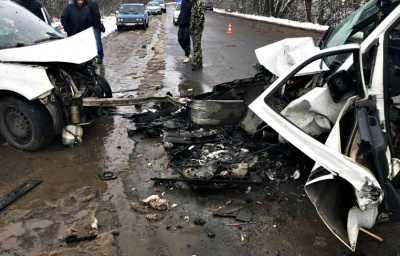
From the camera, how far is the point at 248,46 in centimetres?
1311

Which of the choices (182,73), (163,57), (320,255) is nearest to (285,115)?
(320,255)

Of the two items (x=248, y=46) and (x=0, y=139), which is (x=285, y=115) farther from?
(x=248, y=46)

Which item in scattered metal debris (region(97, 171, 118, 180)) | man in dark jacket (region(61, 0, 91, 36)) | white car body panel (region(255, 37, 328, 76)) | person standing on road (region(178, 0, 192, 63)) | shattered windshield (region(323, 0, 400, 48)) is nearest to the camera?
scattered metal debris (region(97, 171, 118, 180))

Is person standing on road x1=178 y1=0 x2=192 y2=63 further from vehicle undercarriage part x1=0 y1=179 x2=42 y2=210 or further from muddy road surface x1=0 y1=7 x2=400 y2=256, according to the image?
vehicle undercarriage part x1=0 y1=179 x2=42 y2=210

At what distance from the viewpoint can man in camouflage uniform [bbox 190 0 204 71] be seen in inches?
345

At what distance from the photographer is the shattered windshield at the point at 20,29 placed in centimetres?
456

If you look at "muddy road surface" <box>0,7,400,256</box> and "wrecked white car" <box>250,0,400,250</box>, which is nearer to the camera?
"wrecked white car" <box>250,0,400,250</box>

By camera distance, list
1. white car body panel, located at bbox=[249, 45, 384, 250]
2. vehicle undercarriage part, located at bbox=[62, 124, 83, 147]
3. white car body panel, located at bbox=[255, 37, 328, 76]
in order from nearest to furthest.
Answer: white car body panel, located at bbox=[249, 45, 384, 250] < white car body panel, located at bbox=[255, 37, 328, 76] < vehicle undercarriage part, located at bbox=[62, 124, 83, 147]

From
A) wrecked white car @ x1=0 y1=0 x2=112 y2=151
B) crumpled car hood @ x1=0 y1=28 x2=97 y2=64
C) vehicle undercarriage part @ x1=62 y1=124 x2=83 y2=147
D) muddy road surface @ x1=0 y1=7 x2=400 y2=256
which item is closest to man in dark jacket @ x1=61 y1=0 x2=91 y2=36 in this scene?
wrecked white car @ x1=0 y1=0 x2=112 y2=151

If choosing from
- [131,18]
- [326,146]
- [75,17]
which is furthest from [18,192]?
[131,18]

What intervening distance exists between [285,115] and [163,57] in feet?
27.7

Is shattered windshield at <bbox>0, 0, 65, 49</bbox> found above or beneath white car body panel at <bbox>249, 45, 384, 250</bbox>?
→ above

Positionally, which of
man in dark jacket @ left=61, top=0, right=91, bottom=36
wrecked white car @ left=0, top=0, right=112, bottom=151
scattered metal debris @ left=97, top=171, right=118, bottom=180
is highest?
man in dark jacket @ left=61, top=0, right=91, bottom=36

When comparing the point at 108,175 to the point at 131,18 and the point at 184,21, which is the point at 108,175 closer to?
the point at 184,21
